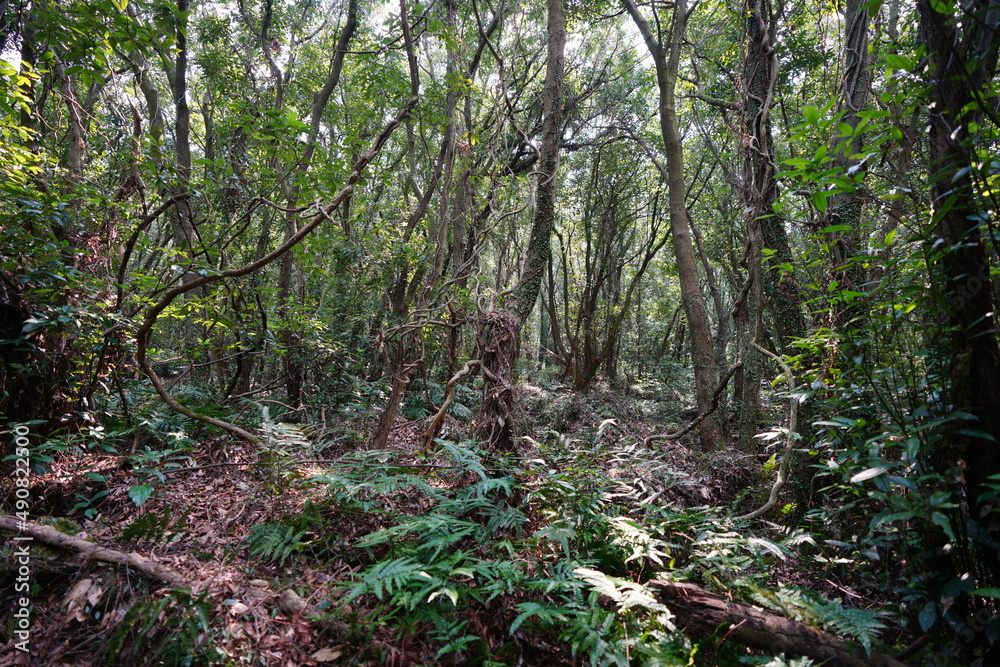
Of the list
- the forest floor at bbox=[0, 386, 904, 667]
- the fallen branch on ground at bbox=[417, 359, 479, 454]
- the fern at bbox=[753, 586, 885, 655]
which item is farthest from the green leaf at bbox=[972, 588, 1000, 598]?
the fallen branch on ground at bbox=[417, 359, 479, 454]

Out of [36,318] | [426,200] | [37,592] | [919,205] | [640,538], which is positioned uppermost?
[426,200]

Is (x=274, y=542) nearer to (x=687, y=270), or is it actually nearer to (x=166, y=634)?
(x=166, y=634)

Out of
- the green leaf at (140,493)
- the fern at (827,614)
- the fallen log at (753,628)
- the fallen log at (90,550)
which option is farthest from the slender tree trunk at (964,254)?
the green leaf at (140,493)

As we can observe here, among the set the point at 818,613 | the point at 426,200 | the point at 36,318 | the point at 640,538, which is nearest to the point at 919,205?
the point at 818,613

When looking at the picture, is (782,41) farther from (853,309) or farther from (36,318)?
(36,318)

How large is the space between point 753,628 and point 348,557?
2302 mm

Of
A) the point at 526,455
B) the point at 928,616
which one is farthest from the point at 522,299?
the point at 928,616

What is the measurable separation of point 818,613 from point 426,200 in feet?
35.8

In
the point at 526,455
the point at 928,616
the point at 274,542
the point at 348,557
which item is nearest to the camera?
the point at 928,616

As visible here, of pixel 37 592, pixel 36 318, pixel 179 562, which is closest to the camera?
pixel 37 592

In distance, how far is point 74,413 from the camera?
3881mm

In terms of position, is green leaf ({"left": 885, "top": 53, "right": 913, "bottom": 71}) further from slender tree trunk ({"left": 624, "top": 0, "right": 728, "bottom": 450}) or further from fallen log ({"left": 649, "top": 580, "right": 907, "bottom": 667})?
slender tree trunk ({"left": 624, "top": 0, "right": 728, "bottom": 450})

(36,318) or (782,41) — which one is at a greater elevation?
(782,41)

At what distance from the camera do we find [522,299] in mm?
4926
